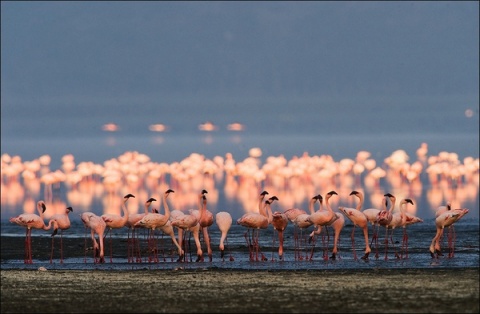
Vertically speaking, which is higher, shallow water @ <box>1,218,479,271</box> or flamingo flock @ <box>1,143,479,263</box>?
flamingo flock @ <box>1,143,479,263</box>

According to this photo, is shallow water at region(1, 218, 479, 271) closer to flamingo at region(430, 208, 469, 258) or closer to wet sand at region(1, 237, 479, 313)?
flamingo at region(430, 208, 469, 258)

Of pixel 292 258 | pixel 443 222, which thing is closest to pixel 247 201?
pixel 292 258

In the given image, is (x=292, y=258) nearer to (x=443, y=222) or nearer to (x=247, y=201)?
(x=443, y=222)

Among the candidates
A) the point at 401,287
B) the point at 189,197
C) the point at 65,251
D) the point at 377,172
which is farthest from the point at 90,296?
the point at 377,172

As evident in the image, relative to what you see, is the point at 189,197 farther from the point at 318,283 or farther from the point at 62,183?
the point at 318,283

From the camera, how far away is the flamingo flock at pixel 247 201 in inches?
861

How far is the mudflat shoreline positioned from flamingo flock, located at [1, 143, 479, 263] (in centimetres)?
350

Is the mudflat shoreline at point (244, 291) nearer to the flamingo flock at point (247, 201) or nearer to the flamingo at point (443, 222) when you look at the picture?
the flamingo at point (443, 222)

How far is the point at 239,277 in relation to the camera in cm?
1731

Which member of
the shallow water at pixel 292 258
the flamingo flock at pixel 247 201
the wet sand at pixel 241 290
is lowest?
the wet sand at pixel 241 290

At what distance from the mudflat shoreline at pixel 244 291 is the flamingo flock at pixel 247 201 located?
3.50 m

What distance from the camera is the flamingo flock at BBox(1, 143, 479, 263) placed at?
2186 cm

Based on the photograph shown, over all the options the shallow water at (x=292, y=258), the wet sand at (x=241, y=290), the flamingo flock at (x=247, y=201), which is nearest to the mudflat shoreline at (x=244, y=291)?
the wet sand at (x=241, y=290)

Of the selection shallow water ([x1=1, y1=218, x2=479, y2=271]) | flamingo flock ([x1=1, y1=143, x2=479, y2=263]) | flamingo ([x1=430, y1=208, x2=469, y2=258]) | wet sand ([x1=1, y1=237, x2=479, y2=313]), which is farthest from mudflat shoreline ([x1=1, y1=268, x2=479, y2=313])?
flamingo flock ([x1=1, y1=143, x2=479, y2=263])
